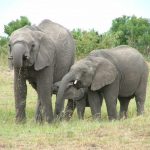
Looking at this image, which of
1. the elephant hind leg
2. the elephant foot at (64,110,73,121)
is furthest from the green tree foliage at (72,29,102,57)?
the elephant foot at (64,110,73,121)

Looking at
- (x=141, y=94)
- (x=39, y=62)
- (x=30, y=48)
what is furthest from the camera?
(x=141, y=94)

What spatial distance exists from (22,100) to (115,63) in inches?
78.8

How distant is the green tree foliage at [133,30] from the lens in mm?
33875

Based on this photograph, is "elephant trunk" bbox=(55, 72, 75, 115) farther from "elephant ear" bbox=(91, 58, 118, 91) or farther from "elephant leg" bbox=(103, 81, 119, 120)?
"elephant leg" bbox=(103, 81, 119, 120)

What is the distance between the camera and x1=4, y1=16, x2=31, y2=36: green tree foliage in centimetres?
3425

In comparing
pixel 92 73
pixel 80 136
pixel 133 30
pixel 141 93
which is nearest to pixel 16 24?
pixel 133 30

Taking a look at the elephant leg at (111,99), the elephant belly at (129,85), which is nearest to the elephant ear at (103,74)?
the elephant leg at (111,99)

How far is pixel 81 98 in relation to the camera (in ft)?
37.9

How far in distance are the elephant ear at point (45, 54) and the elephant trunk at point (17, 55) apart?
0.61 metres

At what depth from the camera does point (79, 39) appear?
89.6 feet

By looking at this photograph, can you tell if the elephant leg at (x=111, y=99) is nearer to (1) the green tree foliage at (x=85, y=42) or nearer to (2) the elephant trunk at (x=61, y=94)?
(2) the elephant trunk at (x=61, y=94)

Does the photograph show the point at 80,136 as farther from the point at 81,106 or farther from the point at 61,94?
the point at 81,106

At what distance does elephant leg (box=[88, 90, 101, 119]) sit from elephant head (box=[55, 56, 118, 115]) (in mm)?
188

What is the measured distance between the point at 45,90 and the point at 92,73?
974mm
